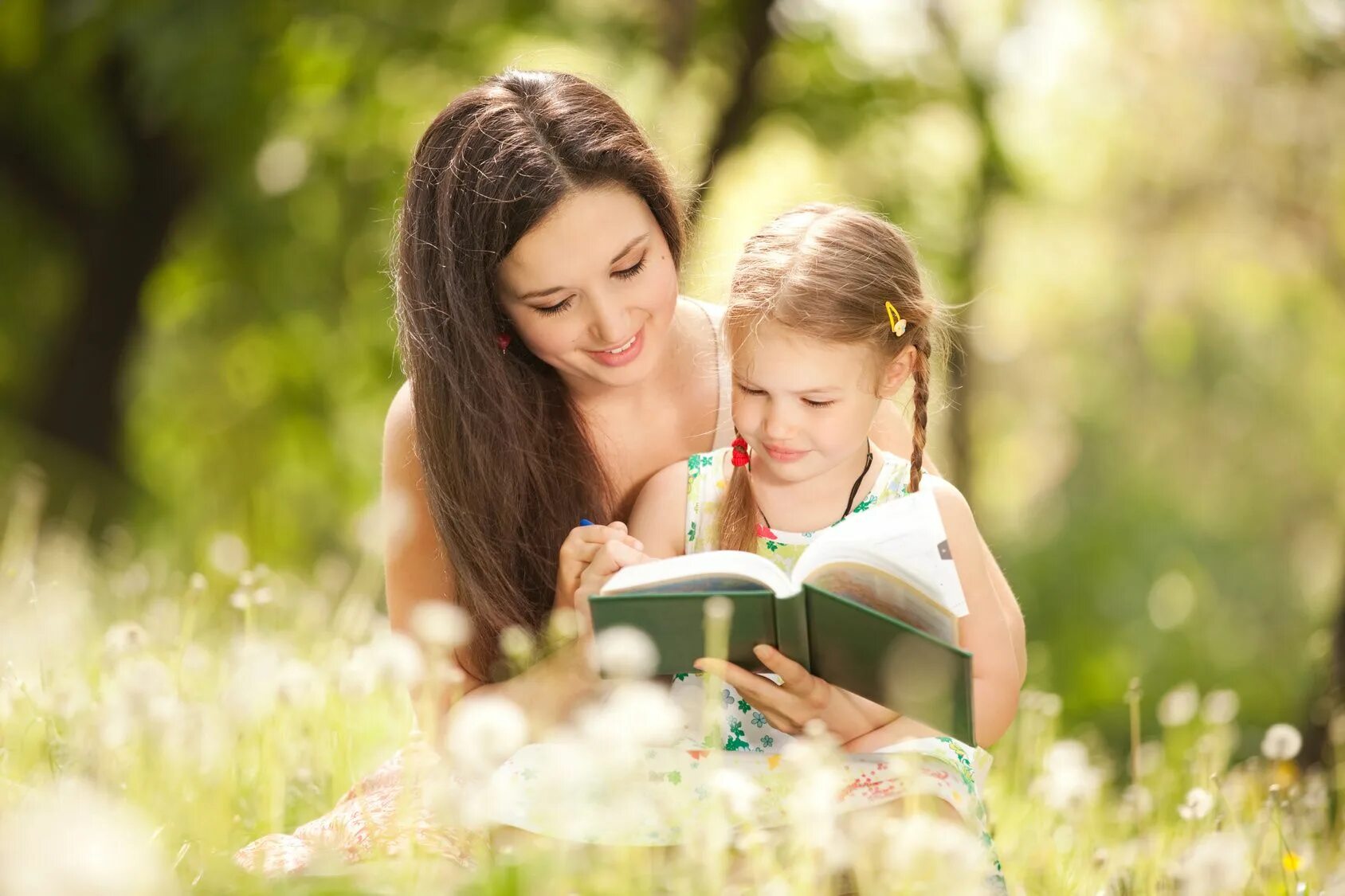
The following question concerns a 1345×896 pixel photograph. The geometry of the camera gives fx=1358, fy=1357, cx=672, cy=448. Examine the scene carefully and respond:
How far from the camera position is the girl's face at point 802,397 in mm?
2654

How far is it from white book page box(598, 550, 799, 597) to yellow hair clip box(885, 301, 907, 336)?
68cm

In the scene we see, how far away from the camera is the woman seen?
288cm

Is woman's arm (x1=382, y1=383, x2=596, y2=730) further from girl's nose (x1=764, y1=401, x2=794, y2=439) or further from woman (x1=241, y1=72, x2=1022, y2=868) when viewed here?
girl's nose (x1=764, y1=401, x2=794, y2=439)

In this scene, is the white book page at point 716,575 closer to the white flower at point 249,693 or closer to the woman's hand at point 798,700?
the woman's hand at point 798,700

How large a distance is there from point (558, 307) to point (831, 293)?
61cm

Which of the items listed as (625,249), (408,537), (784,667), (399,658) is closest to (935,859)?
(784,667)

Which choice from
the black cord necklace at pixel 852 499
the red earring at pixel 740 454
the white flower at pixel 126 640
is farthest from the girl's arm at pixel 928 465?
the white flower at pixel 126 640

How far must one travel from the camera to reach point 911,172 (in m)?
7.91

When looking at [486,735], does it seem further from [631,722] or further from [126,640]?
[126,640]

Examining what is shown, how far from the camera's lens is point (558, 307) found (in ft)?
9.59

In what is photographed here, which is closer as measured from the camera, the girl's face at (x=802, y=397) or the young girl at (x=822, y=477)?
the young girl at (x=822, y=477)

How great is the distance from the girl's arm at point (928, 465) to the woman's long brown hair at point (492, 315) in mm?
655

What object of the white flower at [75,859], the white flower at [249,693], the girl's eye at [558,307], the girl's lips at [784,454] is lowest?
the white flower at [75,859]

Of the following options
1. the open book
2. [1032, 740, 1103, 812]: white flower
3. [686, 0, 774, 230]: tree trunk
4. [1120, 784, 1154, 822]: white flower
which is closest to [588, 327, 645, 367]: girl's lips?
the open book
